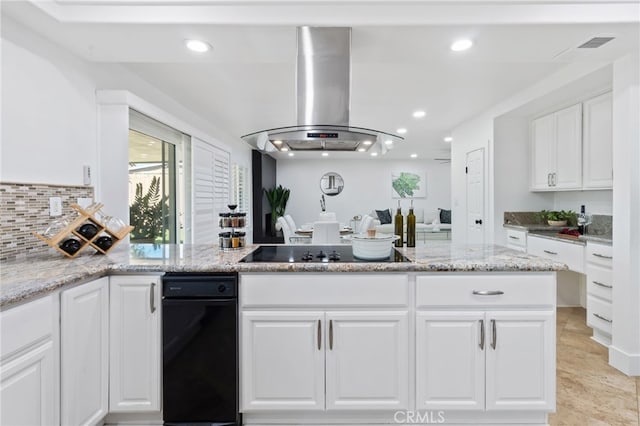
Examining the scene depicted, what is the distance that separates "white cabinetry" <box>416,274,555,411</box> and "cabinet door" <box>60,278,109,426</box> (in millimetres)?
1557

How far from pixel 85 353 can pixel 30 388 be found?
277 millimetres

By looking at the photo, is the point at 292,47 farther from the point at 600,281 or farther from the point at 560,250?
the point at 560,250

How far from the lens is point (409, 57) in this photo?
2.28 meters

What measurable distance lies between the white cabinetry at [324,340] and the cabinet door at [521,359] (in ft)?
1.41

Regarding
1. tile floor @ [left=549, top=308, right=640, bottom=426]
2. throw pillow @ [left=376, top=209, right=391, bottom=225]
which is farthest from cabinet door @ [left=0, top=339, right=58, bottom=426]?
throw pillow @ [left=376, top=209, right=391, bottom=225]

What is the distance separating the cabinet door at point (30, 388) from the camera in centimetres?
118

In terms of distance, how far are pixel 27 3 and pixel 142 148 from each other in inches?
65.0

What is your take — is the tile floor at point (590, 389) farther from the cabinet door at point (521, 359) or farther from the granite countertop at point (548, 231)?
the granite countertop at point (548, 231)

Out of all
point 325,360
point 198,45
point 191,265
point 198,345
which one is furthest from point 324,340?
point 198,45

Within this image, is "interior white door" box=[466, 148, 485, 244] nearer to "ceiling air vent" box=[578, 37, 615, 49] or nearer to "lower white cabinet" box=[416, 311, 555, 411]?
"ceiling air vent" box=[578, 37, 615, 49]

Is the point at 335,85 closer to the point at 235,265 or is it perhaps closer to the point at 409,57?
the point at 409,57

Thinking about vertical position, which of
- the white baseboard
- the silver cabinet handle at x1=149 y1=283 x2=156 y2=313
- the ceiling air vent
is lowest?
the white baseboard

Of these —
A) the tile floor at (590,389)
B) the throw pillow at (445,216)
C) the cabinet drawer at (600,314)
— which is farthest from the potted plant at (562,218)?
the throw pillow at (445,216)

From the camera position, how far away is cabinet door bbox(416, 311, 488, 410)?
1700 mm
